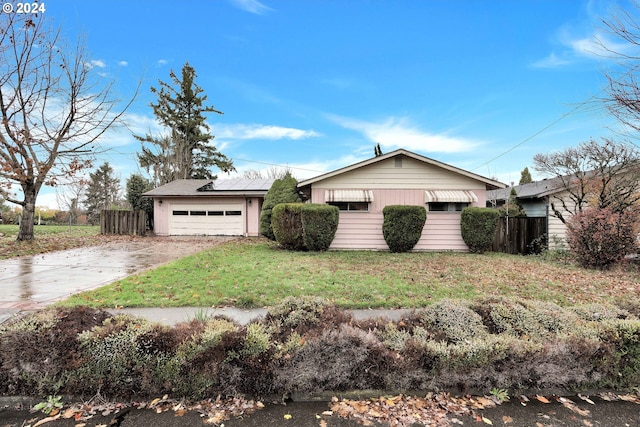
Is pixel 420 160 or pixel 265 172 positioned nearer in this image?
pixel 420 160

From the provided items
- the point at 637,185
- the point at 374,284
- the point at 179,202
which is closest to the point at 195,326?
the point at 374,284

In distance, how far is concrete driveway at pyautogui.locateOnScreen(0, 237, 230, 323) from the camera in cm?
492

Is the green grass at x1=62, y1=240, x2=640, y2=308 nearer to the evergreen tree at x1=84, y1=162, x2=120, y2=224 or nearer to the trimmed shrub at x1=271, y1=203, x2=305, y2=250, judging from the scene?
the trimmed shrub at x1=271, y1=203, x2=305, y2=250

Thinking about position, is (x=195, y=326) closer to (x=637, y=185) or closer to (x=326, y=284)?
(x=326, y=284)

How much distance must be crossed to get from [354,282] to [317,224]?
4.47 m

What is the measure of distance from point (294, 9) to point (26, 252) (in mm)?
11516

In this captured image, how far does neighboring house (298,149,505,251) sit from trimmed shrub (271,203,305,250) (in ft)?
4.35

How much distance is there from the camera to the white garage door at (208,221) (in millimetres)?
16688

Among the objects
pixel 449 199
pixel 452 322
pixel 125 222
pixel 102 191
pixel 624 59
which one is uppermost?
pixel 102 191

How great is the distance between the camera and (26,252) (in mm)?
9820

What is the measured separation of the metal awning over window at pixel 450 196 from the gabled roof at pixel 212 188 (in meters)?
8.94

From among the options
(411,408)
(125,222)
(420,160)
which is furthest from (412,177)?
(125,222)

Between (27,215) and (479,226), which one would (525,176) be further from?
(27,215)

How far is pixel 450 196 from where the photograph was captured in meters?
11.1
